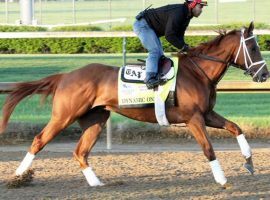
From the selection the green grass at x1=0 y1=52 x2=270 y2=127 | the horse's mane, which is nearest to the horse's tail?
the green grass at x1=0 y1=52 x2=270 y2=127

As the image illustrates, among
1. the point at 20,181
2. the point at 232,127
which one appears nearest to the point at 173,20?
the point at 232,127

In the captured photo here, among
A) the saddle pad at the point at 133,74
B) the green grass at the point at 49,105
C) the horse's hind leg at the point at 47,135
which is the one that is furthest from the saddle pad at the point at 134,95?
the green grass at the point at 49,105

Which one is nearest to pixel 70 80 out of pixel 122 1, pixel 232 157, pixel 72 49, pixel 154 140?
pixel 232 157

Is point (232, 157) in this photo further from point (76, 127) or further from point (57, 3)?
point (57, 3)

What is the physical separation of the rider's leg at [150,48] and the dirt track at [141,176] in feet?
4.13

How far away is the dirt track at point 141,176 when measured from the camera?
8.52 m

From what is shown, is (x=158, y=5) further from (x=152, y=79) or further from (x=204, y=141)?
(x=204, y=141)

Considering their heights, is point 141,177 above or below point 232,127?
below

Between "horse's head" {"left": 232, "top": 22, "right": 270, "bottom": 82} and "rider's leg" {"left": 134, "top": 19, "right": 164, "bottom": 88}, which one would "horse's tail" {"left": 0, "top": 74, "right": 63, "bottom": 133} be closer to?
"rider's leg" {"left": 134, "top": 19, "right": 164, "bottom": 88}

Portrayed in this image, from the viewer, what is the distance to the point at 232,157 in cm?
1148

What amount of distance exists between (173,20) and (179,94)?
0.85 m

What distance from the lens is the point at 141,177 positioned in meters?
9.73

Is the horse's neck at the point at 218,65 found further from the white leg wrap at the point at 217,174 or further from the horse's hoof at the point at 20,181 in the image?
the horse's hoof at the point at 20,181

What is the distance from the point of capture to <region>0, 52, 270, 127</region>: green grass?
582 inches
